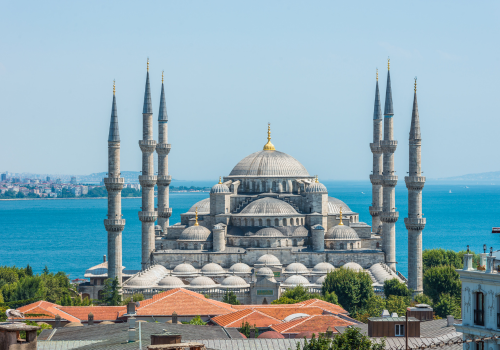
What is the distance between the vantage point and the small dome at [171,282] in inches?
1870

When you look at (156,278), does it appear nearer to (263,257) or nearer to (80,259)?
(263,257)

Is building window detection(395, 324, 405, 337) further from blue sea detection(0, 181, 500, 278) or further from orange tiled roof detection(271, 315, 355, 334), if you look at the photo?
blue sea detection(0, 181, 500, 278)

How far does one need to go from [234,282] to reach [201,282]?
1761mm

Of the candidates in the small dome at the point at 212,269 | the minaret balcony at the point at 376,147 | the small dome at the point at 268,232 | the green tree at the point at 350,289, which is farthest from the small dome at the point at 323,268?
the minaret balcony at the point at 376,147

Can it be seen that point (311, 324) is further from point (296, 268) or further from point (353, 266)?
point (353, 266)

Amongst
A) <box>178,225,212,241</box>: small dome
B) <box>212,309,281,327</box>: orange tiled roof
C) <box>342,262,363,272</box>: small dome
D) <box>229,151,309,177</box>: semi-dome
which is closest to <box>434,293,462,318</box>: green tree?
<box>342,262,363,272</box>: small dome

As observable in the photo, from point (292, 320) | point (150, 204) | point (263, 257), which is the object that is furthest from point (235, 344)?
point (150, 204)

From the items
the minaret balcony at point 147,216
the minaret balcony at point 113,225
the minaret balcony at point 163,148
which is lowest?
the minaret balcony at point 113,225

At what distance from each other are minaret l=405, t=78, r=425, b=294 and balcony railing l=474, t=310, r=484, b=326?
28594 mm

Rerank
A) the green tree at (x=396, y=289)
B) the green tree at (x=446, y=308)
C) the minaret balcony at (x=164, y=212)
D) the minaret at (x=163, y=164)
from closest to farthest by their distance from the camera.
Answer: the green tree at (x=446, y=308), the green tree at (x=396, y=289), the minaret at (x=163, y=164), the minaret balcony at (x=164, y=212)

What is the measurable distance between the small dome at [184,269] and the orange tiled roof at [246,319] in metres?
12.9

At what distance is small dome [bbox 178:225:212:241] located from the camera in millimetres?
53312

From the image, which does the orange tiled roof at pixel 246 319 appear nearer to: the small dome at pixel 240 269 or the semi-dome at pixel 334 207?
the small dome at pixel 240 269

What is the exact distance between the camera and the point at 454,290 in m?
46.4
